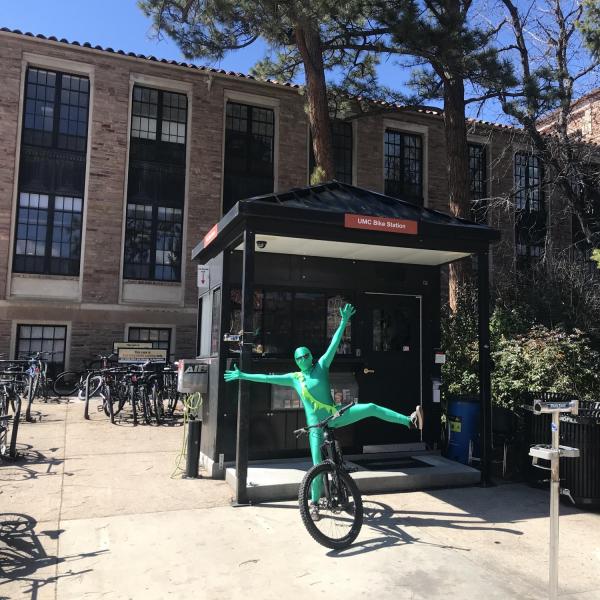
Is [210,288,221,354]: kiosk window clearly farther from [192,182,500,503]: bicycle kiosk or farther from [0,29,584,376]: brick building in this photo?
[0,29,584,376]: brick building

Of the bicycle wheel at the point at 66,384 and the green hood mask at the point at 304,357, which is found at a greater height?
the green hood mask at the point at 304,357

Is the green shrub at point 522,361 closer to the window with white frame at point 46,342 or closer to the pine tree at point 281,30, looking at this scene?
the pine tree at point 281,30

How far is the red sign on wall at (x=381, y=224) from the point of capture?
6129 millimetres

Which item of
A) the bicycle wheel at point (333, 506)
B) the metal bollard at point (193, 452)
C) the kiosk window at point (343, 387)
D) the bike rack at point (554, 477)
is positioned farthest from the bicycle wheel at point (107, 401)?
the bike rack at point (554, 477)

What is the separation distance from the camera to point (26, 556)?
14.0ft

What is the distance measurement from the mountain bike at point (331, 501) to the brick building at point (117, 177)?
1262 cm

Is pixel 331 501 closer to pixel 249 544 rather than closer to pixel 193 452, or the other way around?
pixel 249 544

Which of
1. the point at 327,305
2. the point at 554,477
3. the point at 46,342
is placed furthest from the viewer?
the point at 46,342

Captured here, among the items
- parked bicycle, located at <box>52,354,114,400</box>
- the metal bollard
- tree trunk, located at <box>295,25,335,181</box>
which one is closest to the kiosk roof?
the metal bollard

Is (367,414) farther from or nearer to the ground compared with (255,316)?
nearer to the ground

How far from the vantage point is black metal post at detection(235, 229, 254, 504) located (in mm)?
5648

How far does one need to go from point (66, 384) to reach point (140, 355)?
7.20 feet

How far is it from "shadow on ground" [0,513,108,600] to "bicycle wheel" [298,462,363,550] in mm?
1691

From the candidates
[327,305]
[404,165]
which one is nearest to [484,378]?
[327,305]
